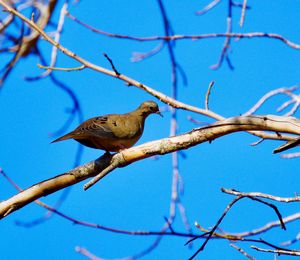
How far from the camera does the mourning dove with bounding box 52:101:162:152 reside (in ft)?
10.8

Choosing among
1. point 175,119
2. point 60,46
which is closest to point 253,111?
point 175,119

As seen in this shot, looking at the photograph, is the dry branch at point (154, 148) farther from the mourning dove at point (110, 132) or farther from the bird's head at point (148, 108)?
the bird's head at point (148, 108)

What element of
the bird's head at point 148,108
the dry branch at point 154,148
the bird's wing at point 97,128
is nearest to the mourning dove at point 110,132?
the bird's wing at point 97,128

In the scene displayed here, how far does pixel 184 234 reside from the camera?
8.85 ft

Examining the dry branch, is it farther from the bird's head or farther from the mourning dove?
the bird's head

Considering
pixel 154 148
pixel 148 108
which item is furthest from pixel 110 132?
pixel 154 148

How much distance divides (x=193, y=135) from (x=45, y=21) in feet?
4.42

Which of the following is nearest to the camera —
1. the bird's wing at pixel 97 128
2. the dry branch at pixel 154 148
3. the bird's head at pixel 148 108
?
the dry branch at pixel 154 148

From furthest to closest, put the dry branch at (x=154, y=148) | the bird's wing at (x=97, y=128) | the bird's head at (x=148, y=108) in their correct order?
1. the bird's head at (x=148, y=108)
2. the bird's wing at (x=97, y=128)
3. the dry branch at (x=154, y=148)

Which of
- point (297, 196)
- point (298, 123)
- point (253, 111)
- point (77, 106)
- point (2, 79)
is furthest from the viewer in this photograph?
point (77, 106)

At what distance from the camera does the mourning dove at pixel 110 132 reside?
3296mm

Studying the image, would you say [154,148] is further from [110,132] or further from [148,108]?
[148,108]

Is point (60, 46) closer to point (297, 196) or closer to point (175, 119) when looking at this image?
point (175, 119)

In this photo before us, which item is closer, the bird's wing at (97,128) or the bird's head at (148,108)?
the bird's wing at (97,128)
